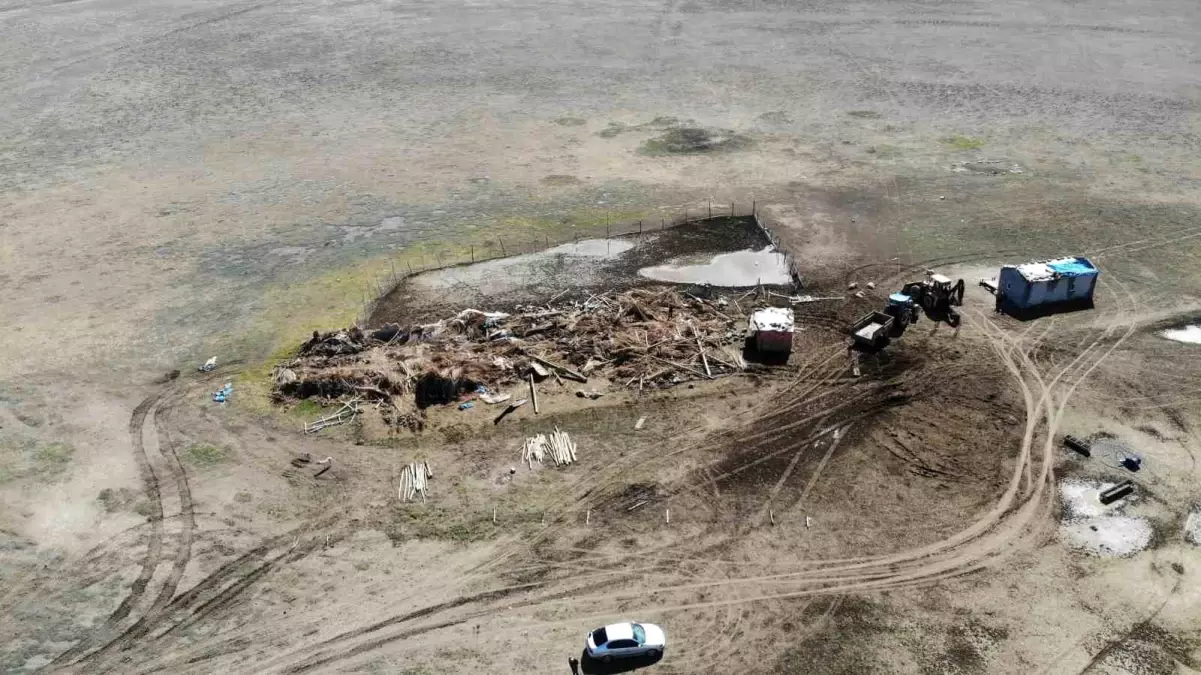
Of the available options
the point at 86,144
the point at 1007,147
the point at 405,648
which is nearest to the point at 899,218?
the point at 1007,147

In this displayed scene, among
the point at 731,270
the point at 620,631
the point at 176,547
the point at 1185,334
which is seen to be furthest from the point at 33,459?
the point at 1185,334

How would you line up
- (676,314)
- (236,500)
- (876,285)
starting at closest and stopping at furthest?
(236,500)
(676,314)
(876,285)

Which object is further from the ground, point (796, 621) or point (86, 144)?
point (86, 144)

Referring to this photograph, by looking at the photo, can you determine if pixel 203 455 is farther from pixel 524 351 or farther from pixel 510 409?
pixel 524 351

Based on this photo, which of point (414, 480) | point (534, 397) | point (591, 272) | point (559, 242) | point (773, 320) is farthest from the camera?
point (559, 242)

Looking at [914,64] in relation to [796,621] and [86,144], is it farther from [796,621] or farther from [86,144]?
[86,144]

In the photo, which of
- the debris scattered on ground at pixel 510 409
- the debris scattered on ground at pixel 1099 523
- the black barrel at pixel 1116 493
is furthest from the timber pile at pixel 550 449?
the black barrel at pixel 1116 493

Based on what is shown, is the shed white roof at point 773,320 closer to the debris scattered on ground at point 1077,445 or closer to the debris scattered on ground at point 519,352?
the debris scattered on ground at point 519,352

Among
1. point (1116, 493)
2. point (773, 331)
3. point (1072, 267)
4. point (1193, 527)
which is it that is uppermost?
point (1072, 267)
